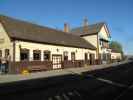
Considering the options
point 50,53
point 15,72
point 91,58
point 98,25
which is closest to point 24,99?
point 15,72

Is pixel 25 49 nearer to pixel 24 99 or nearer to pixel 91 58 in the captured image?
pixel 24 99

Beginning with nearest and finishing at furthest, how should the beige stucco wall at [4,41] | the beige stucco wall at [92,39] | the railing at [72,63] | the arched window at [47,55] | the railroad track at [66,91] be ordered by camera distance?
the railroad track at [66,91] < the beige stucco wall at [4,41] < the arched window at [47,55] < the railing at [72,63] < the beige stucco wall at [92,39]

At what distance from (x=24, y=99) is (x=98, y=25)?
143 ft

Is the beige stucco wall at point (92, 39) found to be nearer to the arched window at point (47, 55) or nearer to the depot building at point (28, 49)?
the depot building at point (28, 49)

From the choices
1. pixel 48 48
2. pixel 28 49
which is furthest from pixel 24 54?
pixel 48 48

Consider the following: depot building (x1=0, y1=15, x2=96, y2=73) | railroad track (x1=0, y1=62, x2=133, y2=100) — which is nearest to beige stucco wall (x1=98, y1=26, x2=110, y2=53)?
depot building (x1=0, y1=15, x2=96, y2=73)

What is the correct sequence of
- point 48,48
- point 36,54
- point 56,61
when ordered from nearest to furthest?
1. point 36,54
2. point 48,48
3. point 56,61

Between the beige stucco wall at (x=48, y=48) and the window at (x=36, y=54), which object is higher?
the beige stucco wall at (x=48, y=48)

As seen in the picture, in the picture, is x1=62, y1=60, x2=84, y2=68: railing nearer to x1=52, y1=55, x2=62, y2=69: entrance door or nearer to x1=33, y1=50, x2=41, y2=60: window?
x1=52, y1=55, x2=62, y2=69: entrance door

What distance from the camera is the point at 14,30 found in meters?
26.8

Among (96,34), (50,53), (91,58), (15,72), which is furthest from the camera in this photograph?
(96,34)

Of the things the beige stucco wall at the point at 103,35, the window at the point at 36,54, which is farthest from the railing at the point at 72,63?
the beige stucco wall at the point at 103,35

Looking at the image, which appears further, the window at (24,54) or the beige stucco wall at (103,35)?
the beige stucco wall at (103,35)

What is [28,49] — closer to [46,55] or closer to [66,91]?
[46,55]
